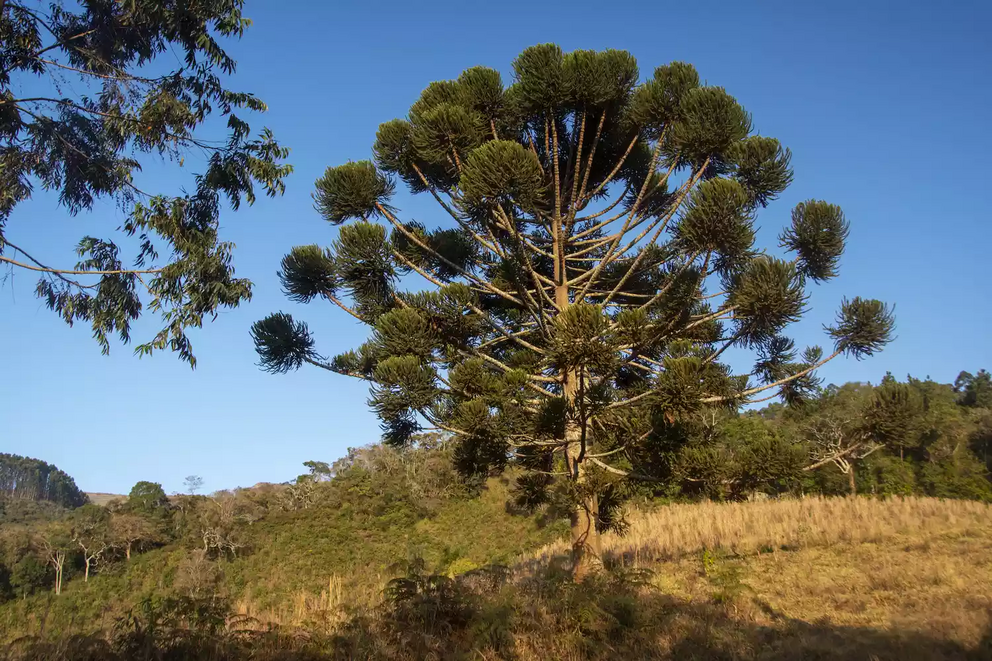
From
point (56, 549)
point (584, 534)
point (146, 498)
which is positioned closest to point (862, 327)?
point (584, 534)

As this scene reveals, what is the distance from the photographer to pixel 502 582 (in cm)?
756

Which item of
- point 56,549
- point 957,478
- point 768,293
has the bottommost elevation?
point 56,549

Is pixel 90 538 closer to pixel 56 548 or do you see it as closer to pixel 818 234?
pixel 56 548

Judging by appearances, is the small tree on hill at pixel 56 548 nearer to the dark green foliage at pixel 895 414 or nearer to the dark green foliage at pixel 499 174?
the dark green foliage at pixel 499 174

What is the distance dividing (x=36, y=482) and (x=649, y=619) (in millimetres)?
123134

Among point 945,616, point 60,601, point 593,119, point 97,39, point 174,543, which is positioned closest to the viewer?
point 945,616

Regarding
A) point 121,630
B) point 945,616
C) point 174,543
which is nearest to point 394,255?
point 121,630

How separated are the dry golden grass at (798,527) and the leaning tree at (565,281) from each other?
8.02 ft

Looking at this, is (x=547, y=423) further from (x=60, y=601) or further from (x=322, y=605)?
(x=60, y=601)

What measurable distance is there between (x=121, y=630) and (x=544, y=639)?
360cm

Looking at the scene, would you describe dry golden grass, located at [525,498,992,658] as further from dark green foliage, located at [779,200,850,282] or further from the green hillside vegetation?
dark green foliage, located at [779,200,850,282]

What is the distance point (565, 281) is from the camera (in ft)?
30.2

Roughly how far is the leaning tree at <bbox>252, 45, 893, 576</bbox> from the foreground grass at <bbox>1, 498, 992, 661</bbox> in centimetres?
137

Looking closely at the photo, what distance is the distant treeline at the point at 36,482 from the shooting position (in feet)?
315
